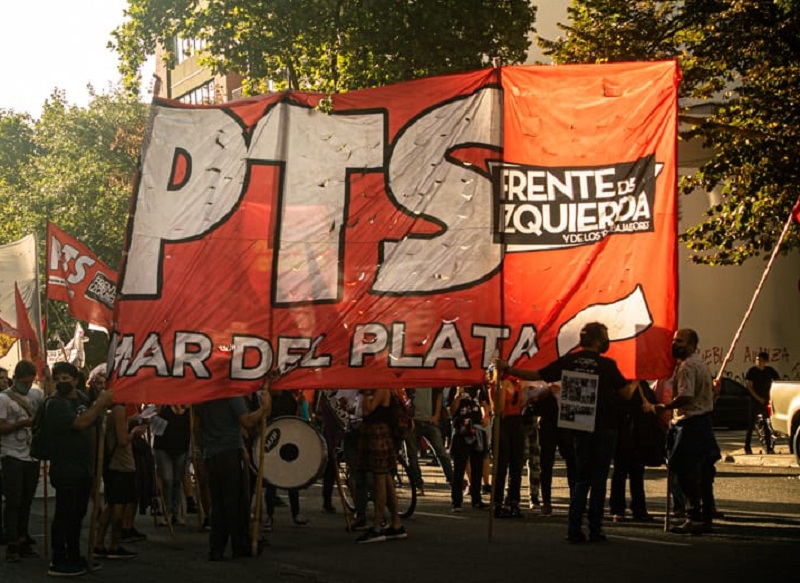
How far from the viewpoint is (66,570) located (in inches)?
477

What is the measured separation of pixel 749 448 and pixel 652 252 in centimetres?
1451

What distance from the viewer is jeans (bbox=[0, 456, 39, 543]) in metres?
13.6

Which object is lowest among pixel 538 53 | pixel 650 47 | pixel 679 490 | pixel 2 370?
pixel 679 490

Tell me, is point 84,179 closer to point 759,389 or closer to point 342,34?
point 342,34

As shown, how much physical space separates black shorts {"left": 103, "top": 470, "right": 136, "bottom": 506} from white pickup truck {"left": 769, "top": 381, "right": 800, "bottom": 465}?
35.2 feet

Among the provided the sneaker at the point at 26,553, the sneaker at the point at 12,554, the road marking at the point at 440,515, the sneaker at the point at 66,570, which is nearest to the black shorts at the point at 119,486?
the sneaker at the point at 26,553

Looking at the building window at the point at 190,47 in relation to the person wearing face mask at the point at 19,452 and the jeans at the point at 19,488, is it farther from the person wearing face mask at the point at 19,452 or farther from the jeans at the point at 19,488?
the jeans at the point at 19,488

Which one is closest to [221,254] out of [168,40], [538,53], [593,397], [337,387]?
[337,387]

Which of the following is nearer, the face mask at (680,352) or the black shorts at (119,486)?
the black shorts at (119,486)

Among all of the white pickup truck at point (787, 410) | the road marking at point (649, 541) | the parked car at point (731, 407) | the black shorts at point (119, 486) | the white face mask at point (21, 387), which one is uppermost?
the parked car at point (731, 407)

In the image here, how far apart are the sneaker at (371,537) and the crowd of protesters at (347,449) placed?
17 millimetres

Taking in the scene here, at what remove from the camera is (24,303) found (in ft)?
58.6

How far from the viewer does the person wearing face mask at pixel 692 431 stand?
1366 centimetres

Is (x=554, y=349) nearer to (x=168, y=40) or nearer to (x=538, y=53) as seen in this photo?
(x=168, y=40)
